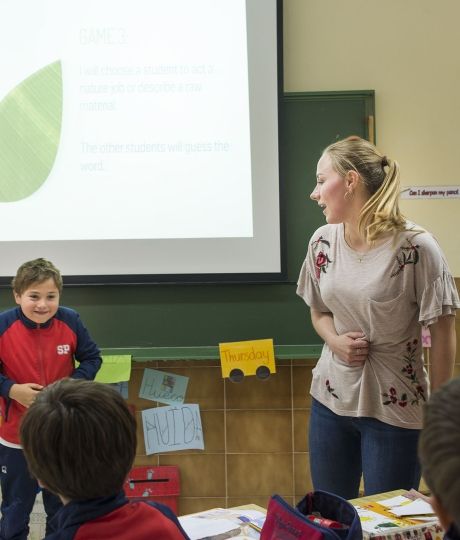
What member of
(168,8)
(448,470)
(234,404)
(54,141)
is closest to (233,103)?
(168,8)

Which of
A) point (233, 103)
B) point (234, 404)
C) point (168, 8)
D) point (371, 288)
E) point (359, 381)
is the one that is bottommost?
point (234, 404)

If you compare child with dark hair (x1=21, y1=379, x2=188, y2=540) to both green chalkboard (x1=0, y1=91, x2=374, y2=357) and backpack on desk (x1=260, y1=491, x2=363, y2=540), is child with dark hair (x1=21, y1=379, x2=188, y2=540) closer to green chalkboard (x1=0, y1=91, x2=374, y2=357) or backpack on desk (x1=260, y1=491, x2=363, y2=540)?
backpack on desk (x1=260, y1=491, x2=363, y2=540)

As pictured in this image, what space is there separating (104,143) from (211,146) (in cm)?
49

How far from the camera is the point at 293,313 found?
3.09 m

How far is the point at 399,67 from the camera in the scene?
3.11m

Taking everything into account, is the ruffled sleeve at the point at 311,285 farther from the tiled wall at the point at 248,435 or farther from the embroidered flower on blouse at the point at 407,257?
the tiled wall at the point at 248,435

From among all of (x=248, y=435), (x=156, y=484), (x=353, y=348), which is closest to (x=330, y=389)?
(x=353, y=348)

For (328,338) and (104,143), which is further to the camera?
(104,143)

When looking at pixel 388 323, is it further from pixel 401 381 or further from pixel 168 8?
pixel 168 8

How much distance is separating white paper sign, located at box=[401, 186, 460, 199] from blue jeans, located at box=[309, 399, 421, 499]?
1.45 metres

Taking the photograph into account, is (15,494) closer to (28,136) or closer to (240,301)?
(240,301)

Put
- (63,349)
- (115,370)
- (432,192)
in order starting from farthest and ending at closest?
(432,192)
(115,370)
(63,349)

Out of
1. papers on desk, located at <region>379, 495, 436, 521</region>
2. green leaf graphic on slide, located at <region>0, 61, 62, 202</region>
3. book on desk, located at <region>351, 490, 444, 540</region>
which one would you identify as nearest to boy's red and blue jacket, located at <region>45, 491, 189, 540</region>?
book on desk, located at <region>351, 490, 444, 540</region>

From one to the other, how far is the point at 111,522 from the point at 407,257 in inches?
42.0
